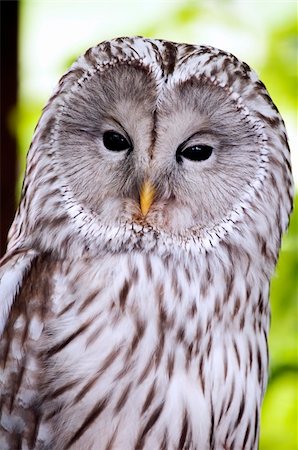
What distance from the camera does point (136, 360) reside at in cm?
203

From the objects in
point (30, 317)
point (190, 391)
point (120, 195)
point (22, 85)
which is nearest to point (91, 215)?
point (120, 195)

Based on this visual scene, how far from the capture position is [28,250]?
2135 millimetres

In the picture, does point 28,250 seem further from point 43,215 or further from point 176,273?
point 176,273

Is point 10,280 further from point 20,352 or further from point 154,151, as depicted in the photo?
point 154,151

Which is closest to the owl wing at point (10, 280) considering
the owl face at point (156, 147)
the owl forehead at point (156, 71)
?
the owl face at point (156, 147)

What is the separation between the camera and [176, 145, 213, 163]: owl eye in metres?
2.06

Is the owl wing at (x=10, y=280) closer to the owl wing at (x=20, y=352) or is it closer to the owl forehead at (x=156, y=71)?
the owl wing at (x=20, y=352)

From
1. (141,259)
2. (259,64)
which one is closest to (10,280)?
(141,259)

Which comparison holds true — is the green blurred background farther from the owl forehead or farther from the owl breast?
the owl forehead

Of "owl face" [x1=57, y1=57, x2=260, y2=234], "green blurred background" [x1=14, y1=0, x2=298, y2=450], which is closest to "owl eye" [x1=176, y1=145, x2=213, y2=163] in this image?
"owl face" [x1=57, y1=57, x2=260, y2=234]

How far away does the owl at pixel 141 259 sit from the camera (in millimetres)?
2021

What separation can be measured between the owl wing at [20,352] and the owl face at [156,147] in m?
0.17

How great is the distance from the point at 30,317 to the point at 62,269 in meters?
0.10

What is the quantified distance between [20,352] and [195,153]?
1.49 feet
